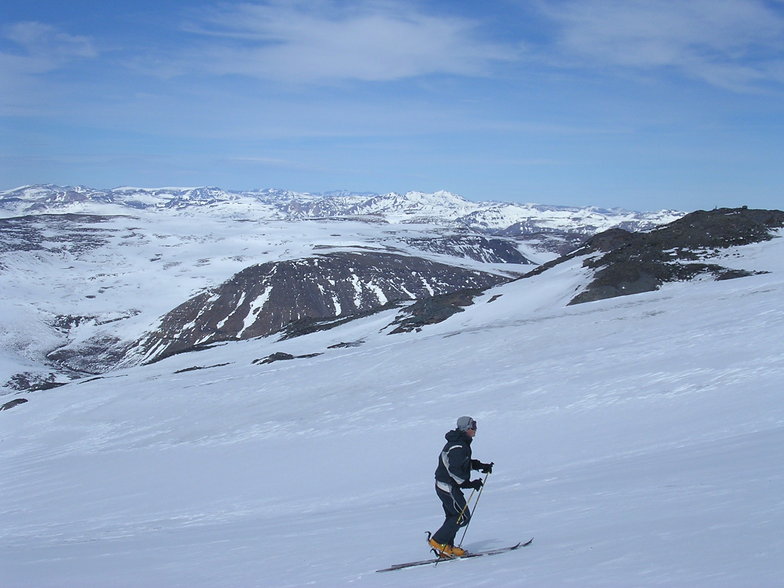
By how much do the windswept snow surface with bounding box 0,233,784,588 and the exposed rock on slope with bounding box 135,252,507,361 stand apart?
3198 inches

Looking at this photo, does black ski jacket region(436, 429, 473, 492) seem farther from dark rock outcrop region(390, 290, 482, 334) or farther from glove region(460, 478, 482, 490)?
dark rock outcrop region(390, 290, 482, 334)

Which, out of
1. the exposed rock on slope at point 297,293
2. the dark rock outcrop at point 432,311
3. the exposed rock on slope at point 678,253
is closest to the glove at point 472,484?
the exposed rock on slope at point 678,253

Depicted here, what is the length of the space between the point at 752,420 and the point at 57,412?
115ft

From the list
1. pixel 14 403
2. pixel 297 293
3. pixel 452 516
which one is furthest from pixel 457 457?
pixel 297 293

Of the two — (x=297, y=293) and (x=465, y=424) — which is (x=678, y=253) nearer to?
(x=465, y=424)

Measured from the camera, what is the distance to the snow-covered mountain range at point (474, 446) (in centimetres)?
862

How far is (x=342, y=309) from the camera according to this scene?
131 meters

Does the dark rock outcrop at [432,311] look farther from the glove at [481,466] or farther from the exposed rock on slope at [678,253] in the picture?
the glove at [481,466]

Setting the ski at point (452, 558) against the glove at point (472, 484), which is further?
the glove at point (472, 484)

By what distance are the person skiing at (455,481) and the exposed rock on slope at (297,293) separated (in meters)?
102

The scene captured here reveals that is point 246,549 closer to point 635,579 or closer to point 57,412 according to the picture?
point 635,579

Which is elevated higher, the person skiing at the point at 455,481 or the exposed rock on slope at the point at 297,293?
the exposed rock on slope at the point at 297,293

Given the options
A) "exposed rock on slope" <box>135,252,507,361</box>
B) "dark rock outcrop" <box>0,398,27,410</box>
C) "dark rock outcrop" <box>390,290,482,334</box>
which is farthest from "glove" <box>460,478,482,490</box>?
"exposed rock on slope" <box>135,252,507,361</box>

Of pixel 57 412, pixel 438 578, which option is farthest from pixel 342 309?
pixel 438 578
